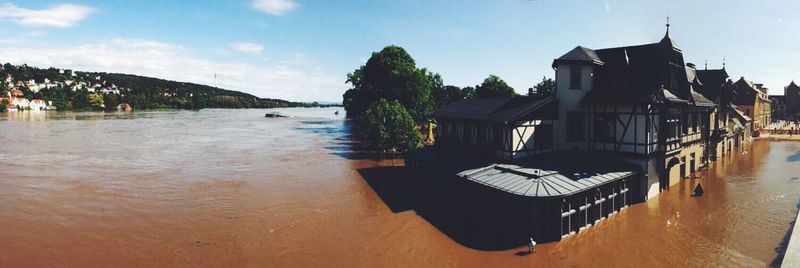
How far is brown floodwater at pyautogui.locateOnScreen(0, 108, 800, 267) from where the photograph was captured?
52.2 feet

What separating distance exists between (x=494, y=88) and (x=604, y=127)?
41.1 m

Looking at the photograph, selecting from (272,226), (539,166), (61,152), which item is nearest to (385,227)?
(272,226)

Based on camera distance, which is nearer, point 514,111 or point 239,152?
point 514,111

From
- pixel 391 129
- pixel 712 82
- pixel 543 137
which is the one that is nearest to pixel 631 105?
pixel 543 137

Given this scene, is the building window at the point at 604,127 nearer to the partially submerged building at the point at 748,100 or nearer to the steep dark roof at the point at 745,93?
the partially submerged building at the point at 748,100

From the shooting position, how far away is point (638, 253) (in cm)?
1591

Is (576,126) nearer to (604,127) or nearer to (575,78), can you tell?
(604,127)

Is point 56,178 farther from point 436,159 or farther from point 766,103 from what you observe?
point 766,103

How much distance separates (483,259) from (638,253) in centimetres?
570

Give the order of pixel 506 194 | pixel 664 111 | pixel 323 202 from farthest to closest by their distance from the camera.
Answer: pixel 323 202 → pixel 664 111 → pixel 506 194

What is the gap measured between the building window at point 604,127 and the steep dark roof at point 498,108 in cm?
270

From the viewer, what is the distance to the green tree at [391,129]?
38719 mm

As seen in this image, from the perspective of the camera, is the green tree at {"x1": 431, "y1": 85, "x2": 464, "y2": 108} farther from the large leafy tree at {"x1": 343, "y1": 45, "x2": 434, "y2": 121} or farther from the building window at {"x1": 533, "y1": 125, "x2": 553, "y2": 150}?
the building window at {"x1": 533, "y1": 125, "x2": 553, "y2": 150}

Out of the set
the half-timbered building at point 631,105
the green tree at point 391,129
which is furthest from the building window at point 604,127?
the green tree at point 391,129
